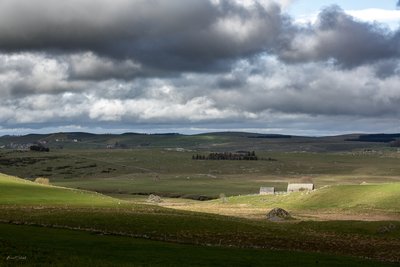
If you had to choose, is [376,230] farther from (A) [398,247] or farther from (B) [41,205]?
(B) [41,205]

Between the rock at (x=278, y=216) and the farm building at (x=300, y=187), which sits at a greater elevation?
the rock at (x=278, y=216)

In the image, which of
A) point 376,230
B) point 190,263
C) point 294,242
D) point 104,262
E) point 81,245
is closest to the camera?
point 104,262

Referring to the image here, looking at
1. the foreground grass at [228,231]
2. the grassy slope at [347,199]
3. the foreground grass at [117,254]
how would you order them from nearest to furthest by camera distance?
the foreground grass at [117,254] → the foreground grass at [228,231] → the grassy slope at [347,199]

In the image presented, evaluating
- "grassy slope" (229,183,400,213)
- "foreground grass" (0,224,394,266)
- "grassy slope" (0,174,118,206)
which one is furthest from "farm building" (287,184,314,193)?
"foreground grass" (0,224,394,266)

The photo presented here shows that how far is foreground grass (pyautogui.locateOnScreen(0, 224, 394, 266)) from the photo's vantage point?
27547mm

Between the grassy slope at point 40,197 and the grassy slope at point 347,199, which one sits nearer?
the grassy slope at point 40,197

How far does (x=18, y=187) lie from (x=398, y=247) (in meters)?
68.3

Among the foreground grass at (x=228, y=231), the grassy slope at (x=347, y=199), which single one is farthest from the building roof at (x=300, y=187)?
the foreground grass at (x=228, y=231)

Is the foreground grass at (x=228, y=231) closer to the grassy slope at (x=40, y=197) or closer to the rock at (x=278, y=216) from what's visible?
the grassy slope at (x=40, y=197)

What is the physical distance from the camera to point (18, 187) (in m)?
98.6

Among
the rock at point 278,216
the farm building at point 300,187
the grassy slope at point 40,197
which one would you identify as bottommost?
the farm building at point 300,187

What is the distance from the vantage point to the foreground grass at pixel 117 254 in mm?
27547

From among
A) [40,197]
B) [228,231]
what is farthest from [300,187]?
[228,231]


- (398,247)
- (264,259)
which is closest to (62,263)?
(264,259)
